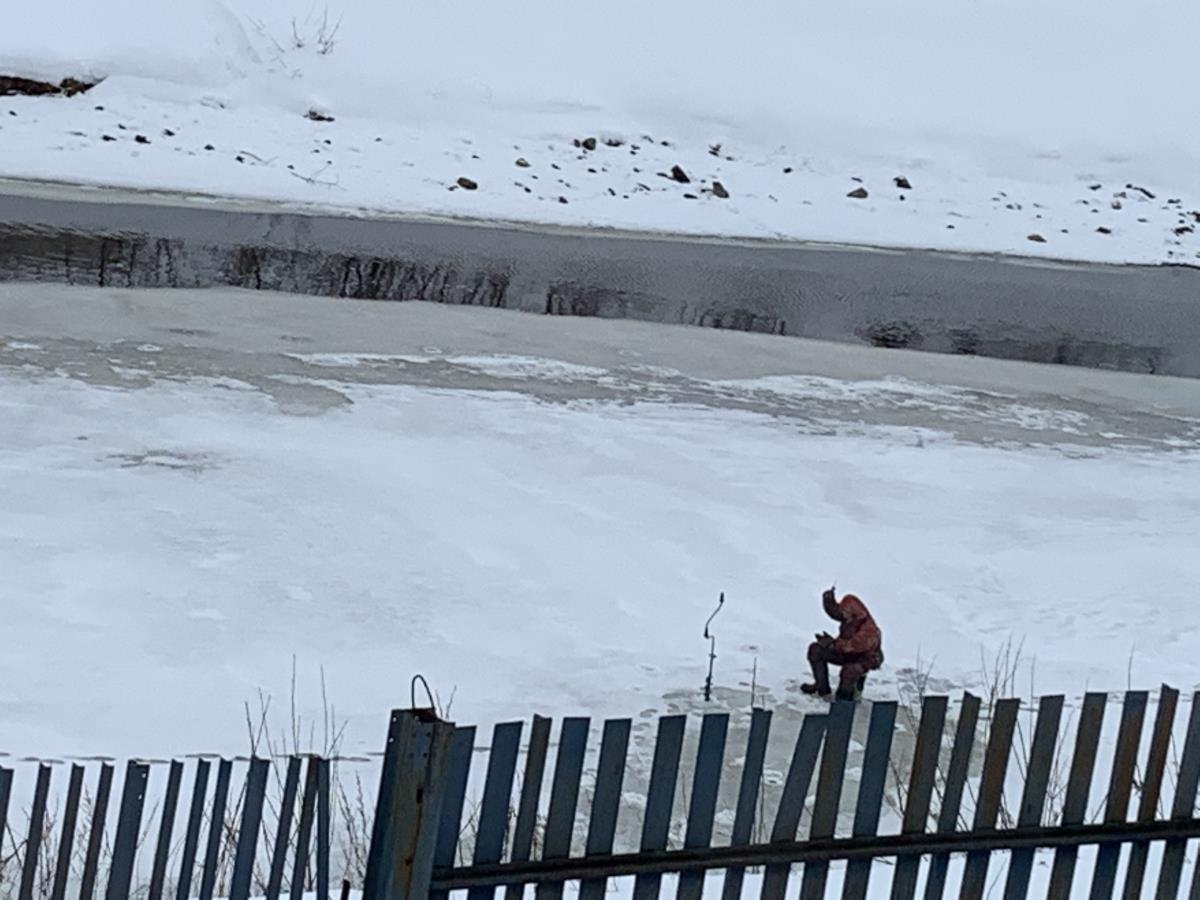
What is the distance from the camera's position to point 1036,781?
332 cm

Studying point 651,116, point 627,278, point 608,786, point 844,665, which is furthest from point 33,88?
point 608,786

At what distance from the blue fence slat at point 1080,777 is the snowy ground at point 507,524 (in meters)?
3.02

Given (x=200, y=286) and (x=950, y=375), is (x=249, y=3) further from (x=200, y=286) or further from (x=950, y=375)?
(x=950, y=375)

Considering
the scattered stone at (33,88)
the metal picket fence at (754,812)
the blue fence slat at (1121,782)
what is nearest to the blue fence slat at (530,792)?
the metal picket fence at (754,812)

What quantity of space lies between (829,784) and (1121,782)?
63 cm

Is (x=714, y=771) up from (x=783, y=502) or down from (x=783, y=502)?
up

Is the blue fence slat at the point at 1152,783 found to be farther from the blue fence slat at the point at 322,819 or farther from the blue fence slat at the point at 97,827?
the blue fence slat at the point at 97,827

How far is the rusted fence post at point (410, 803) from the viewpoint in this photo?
290cm

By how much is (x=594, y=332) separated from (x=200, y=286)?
3700 millimetres

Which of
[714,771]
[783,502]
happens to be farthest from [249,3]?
[714,771]

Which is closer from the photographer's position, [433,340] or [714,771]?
[714,771]

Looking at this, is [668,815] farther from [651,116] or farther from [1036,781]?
[651,116]

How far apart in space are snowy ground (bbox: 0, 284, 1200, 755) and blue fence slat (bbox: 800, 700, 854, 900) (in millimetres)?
2890

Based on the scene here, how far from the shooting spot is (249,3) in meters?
35.1
